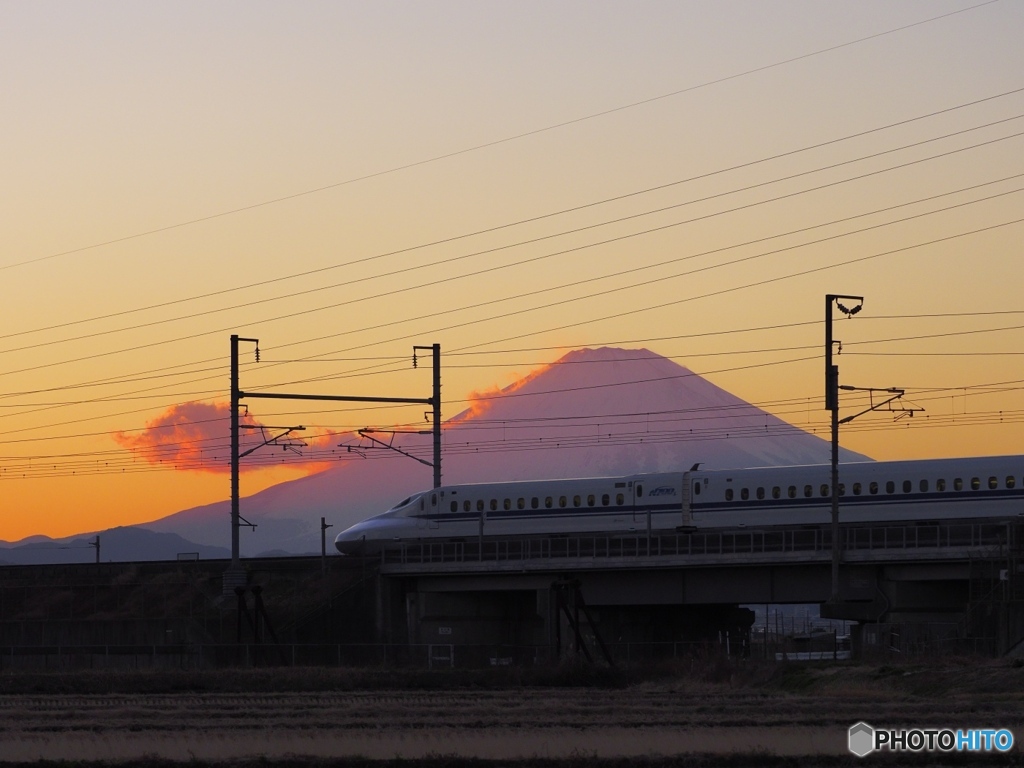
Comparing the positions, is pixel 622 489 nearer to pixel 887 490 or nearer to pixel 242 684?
pixel 887 490

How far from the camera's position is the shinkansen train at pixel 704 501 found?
71.8 meters

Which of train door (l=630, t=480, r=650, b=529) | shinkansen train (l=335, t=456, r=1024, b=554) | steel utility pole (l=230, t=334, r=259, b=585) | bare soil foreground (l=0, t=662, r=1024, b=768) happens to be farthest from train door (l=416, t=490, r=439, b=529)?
bare soil foreground (l=0, t=662, r=1024, b=768)

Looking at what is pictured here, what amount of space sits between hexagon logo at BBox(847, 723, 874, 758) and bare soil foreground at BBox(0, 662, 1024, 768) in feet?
1.03

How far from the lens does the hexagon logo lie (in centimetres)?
3252

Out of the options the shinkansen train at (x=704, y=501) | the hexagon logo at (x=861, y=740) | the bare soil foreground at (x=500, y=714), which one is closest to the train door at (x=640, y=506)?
the shinkansen train at (x=704, y=501)

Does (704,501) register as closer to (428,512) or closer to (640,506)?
(640,506)

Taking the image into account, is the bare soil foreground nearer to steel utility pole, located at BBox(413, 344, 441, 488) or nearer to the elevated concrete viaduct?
the elevated concrete viaduct

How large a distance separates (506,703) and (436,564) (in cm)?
3434

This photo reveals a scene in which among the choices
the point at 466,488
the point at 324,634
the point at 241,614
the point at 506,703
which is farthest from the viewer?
the point at 466,488

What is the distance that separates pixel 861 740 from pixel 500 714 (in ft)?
41.6

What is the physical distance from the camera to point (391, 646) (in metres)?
80.8

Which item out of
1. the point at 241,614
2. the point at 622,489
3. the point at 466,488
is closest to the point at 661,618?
the point at 622,489

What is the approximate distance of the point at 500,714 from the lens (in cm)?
4472

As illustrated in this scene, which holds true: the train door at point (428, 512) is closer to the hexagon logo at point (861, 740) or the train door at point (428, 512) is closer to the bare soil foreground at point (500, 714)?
the bare soil foreground at point (500, 714)
